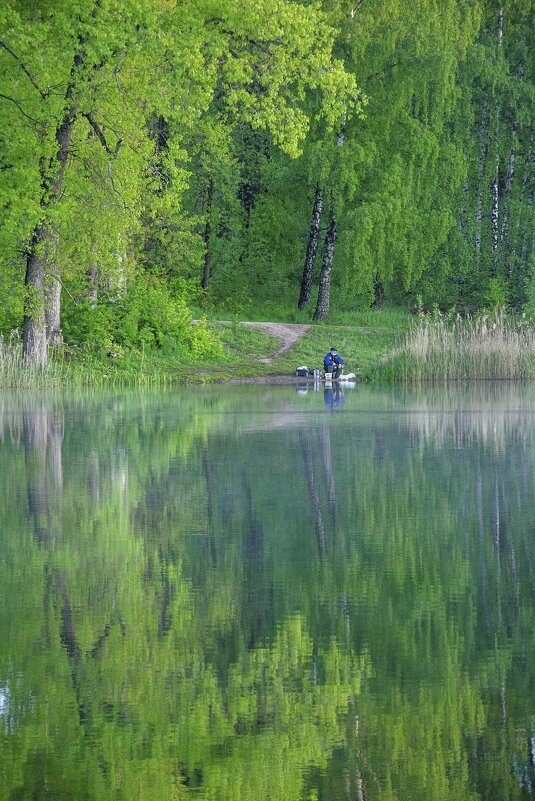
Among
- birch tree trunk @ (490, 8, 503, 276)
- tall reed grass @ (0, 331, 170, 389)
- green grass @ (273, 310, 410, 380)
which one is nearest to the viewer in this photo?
tall reed grass @ (0, 331, 170, 389)

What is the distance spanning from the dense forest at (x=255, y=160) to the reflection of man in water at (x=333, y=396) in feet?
16.2

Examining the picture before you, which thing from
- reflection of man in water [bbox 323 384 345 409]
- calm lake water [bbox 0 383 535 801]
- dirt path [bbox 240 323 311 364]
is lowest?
reflection of man in water [bbox 323 384 345 409]

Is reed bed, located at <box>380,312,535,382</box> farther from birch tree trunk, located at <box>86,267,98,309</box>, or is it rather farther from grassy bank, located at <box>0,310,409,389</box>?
birch tree trunk, located at <box>86,267,98,309</box>

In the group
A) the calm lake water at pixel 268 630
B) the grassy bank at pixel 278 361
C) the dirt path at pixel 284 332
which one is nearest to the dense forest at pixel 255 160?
the grassy bank at pixel 278 361

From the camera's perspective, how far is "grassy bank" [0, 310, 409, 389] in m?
26.3

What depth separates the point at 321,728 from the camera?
3865mm

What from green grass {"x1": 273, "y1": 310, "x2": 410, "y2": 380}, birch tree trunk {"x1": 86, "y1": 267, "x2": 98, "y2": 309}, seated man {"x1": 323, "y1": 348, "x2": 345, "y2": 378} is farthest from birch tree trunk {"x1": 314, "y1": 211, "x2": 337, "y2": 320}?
birch tree trunk {"x1": 86, "y1": 267, "x2": 98, "y2": 309}

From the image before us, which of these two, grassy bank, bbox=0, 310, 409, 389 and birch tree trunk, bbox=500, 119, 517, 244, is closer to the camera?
grassy bank, bbox=0, 310, 409, 389

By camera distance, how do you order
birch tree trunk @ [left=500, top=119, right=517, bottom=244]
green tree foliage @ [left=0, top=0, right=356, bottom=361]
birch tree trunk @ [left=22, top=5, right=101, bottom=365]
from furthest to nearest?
birch tree trunk @ [left=500, top=119, right=517, bottom=244], birch tree trunk @ [left=22, top=5, right=101, bottom=365], green tree foliage @ [left=0, top=0, right=356, bottom=361]

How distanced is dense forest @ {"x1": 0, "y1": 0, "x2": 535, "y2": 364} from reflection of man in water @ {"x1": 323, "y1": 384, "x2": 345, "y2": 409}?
4.94 m

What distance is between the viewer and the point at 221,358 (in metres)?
33.6

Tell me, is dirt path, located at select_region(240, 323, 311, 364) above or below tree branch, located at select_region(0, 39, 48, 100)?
below

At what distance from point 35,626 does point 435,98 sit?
120 ft

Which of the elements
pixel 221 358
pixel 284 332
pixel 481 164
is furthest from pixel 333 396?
pixel 481 164
